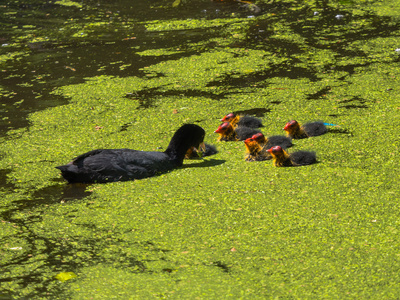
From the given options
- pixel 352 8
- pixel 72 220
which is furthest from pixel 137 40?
pixel 72 220

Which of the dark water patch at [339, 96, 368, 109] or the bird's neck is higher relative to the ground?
the bird's neck

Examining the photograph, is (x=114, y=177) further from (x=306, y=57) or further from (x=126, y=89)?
(x=306, y=57)

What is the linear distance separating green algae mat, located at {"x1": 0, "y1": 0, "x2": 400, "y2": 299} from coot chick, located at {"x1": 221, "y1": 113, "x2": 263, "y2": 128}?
0.60 ft

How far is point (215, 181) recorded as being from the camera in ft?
14.6

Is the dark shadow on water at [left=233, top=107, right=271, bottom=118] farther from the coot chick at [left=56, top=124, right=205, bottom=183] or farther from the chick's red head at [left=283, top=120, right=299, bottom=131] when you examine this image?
the coot chick at [left=56, top=124, right=205, bottom=183]

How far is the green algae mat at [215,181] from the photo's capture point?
320cm

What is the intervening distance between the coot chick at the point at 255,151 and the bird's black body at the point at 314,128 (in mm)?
570

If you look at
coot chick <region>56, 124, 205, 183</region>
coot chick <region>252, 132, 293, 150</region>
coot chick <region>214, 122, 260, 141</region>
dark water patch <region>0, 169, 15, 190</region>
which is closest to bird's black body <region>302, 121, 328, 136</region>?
coot chick <region>252, 132, 293, 150</region>

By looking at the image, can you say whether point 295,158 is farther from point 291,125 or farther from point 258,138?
point 291,125

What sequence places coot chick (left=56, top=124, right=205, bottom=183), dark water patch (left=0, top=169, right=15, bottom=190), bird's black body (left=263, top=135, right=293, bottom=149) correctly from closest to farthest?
coot chick (left=56, top=124, right=205, bottom=183) → dark water patch (left=0, top=169, right=15, bottom=190) → bird's black body (left=263, top=135, right=293, bottom=149)

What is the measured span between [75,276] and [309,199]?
5.74ft

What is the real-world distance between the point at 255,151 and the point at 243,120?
0.63 meters

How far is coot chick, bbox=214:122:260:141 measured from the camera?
5.17m

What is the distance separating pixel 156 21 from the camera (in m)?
9.35
